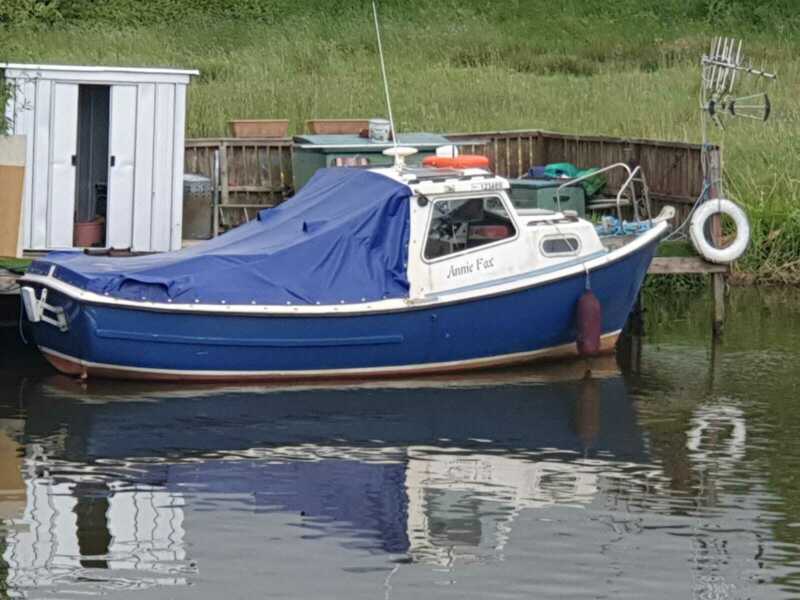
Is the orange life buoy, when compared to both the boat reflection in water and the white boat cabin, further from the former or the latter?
the boat reflection in water

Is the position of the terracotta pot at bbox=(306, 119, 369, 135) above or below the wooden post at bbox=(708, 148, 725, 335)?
above

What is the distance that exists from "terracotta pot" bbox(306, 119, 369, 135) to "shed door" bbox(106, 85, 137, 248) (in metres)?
3.78

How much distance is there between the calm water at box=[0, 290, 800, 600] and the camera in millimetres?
12430

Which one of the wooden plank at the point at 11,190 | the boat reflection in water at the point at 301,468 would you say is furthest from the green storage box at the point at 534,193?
the wooden plank at the point at 11,190

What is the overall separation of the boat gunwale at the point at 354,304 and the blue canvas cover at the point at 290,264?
75mm

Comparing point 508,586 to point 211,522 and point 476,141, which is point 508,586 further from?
point 476,141

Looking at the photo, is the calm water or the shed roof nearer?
the calm water

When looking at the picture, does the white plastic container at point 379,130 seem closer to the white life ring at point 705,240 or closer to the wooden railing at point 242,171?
the wooden railing at point 242,171

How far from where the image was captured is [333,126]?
80.0 feet

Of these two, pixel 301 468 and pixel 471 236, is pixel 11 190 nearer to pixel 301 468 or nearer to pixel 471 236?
pixel 471 236

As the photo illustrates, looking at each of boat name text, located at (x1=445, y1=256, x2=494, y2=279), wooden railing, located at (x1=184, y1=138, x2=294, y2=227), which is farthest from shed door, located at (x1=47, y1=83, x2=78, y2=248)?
boat name text, located at (x1=445, y1=256, x2=494, y2=279)

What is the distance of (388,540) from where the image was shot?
13.3m

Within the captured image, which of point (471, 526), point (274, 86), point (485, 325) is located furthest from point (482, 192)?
point (274, 86)

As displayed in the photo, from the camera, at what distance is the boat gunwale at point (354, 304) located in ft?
57.6
